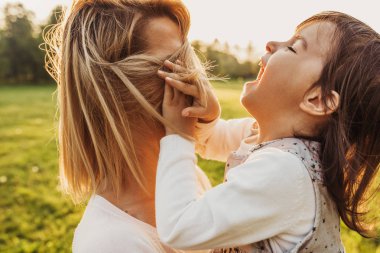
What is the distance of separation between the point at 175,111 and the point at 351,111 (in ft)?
2.59

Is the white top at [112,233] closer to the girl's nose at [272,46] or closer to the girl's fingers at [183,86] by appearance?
the girl's fingers at [183,86]

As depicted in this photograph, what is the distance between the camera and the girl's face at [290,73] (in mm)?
1971

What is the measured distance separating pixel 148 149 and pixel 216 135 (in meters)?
0.61

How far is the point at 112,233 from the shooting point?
5.88 ft

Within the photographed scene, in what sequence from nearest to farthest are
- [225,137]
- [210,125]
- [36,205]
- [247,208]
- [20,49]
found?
[247,208] → [210,125] → [225,137] → [36,205] → [20,49]

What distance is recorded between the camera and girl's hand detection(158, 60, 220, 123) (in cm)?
196

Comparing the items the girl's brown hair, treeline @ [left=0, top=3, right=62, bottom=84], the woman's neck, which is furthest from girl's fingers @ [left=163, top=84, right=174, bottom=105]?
treeline @ [left=0, top=3, right=62, bottom=84]

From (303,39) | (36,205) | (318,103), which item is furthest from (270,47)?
(36,205)

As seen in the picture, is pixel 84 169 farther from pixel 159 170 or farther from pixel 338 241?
pixel 338 241

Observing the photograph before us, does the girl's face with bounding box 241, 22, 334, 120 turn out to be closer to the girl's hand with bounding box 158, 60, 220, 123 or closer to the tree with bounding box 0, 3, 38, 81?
the girl's hand with bounding box 158, 60, 220, 123

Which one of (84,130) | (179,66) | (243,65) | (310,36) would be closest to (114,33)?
(179,66)

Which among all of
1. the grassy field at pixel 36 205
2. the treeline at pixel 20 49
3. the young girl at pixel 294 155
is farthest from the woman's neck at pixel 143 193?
the treeline at pixel 20 49

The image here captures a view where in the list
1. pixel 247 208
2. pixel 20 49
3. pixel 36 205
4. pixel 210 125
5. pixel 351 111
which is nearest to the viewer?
pixel 247 208

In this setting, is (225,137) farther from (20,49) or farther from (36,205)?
(20,49)
